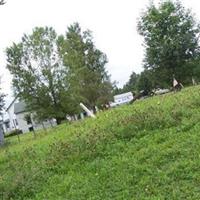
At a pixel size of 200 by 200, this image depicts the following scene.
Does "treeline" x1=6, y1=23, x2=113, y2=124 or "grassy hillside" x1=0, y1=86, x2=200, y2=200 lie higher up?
"treeline" x1=6, y1=23, x2=113, y2=124

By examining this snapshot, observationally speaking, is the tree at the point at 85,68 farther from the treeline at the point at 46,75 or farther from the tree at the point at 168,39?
the tree at the point at 168,39

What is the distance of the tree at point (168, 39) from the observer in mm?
36094

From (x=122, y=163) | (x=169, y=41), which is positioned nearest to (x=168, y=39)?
(x=169, y=41)

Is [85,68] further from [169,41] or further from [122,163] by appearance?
[122,163]

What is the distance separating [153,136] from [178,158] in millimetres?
1869

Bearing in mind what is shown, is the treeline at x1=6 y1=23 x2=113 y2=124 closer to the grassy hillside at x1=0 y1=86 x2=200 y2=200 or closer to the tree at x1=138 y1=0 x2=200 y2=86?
the tree at x1=138 y1=0 x2=200 y2=86

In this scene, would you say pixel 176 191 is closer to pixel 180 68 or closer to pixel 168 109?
pixel 168 109

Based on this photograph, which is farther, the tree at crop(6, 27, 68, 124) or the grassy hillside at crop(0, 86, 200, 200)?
the tree at crop(6, 27, 68, 124)

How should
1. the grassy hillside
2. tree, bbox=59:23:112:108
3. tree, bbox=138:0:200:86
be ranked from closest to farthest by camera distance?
the grassy hillside → tree, bbox=138:0:200:86 → tree, bbox=59:23:112:108

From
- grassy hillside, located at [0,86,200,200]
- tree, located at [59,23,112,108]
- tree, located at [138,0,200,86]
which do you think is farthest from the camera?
tree, located at [59,23,112,108]

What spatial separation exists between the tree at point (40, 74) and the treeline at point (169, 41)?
21.6 feet

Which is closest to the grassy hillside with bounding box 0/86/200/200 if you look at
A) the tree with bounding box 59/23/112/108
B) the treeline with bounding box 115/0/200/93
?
the treeline with bounding box 115/0/200/93

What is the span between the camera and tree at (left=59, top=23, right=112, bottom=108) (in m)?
39.6

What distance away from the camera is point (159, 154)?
1054cm
